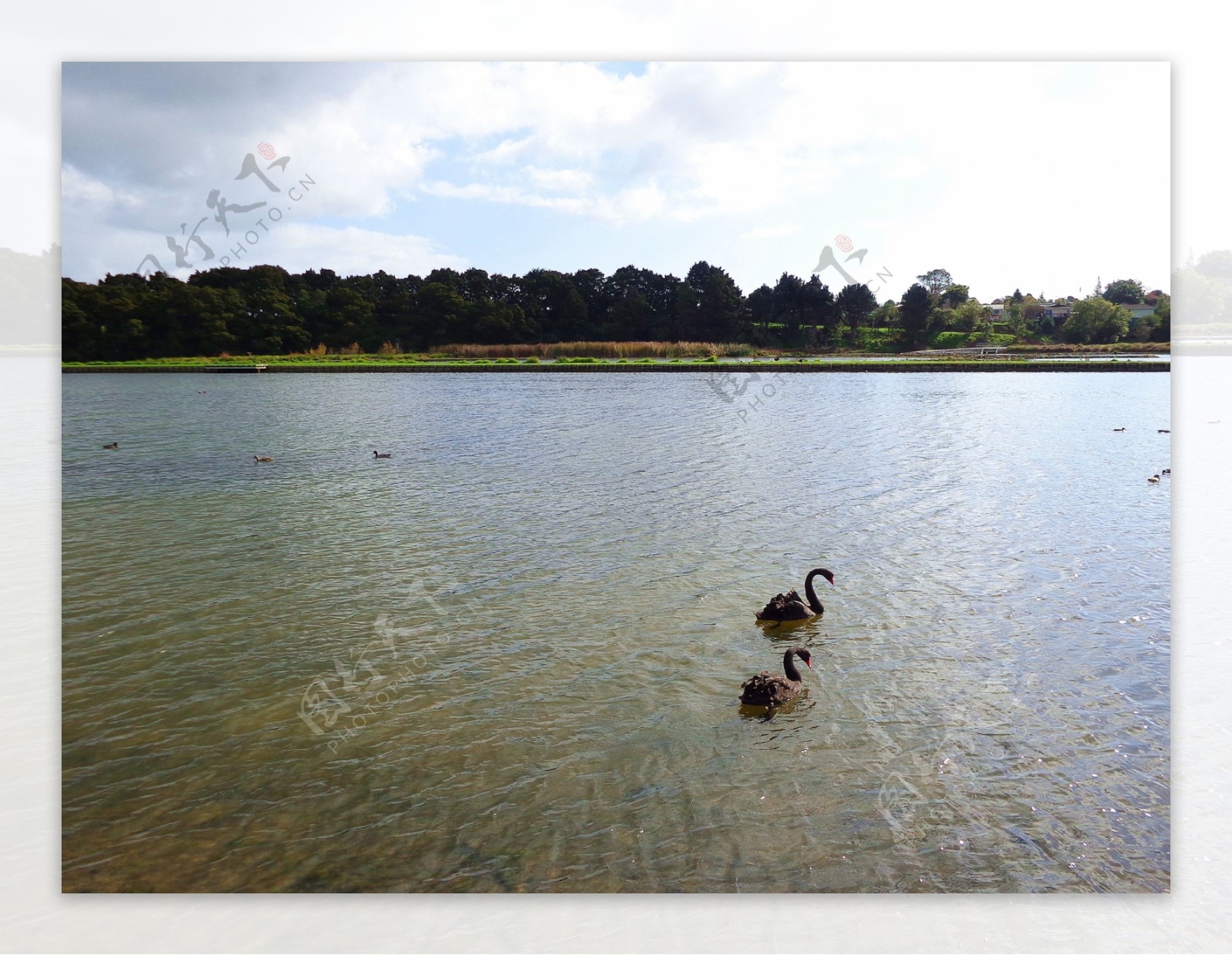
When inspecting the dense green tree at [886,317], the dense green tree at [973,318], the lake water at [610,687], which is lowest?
the lake water at [610,687]

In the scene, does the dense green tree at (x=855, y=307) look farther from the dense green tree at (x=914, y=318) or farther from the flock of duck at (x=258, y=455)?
the flock of duck at (x=258, y=455)

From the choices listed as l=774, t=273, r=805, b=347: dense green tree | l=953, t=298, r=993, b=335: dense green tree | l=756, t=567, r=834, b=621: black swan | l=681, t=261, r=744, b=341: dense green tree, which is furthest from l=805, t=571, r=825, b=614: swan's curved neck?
l=774, t=273, r=805, b=347: dense green tree

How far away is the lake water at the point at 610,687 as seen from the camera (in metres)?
4.97

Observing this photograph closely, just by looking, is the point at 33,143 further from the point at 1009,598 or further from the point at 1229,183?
the point at 1009,598

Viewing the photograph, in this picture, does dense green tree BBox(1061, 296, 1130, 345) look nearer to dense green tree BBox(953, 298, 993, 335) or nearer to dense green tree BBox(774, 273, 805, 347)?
dense green tree BBox(953, 298, 993, 335)

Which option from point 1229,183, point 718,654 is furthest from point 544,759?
point 1229,183

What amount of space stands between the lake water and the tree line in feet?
13.0

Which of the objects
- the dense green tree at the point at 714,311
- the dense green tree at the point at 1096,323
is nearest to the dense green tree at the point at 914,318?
the dense green tree at the point at 1096,323

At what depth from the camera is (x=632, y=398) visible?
116 ft

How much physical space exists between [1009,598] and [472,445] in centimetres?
1566

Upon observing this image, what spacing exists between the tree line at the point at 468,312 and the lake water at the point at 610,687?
13.0 feet

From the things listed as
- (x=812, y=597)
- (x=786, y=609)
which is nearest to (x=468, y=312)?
(x=812, y=597)

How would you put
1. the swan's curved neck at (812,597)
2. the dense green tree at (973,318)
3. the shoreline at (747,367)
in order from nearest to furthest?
the swan's curved neck at (812,597) → the dense green tree at (973,318) → the shoreline at (747,367)

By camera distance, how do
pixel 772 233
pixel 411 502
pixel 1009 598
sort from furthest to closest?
1. pixel 411 502
2. pixel 772 233
3. pixel 1009 598
